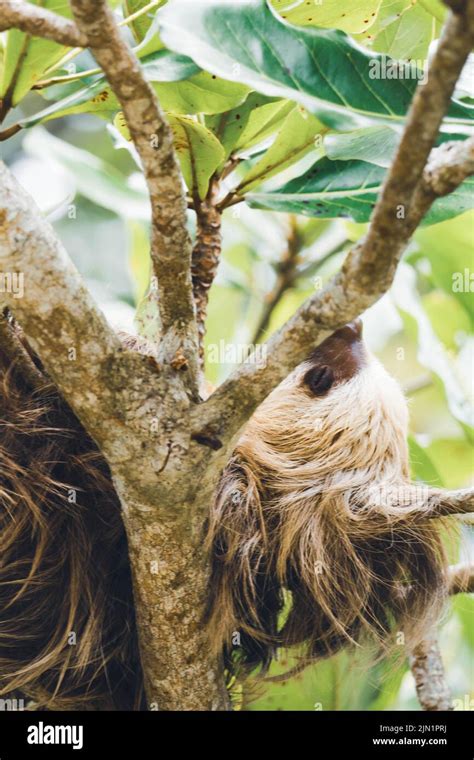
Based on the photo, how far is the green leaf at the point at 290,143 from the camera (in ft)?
7.79

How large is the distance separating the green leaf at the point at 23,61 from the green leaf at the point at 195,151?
333mm

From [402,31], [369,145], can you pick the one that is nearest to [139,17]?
[369,145]

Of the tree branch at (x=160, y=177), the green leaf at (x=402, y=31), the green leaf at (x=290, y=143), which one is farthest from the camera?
the green leaf at (x=402, y=31)

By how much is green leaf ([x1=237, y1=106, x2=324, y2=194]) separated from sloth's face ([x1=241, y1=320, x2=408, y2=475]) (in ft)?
2.70

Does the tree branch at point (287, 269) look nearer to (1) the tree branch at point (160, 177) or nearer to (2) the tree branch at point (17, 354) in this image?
(2) the tree branch at point (17, 354)

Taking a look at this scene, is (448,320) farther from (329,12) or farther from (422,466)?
(329,12)

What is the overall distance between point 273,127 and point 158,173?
3.07 feet

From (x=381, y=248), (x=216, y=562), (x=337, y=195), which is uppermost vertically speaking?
(x=337, y=195)

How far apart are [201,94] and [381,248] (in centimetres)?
88

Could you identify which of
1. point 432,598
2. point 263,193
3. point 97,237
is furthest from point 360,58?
point 97,237

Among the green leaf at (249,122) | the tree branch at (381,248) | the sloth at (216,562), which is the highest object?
the green leaf at (249,122)

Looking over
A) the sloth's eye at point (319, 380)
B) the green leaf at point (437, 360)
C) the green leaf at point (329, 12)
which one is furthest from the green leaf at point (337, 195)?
the green leaf at point (437, 360)

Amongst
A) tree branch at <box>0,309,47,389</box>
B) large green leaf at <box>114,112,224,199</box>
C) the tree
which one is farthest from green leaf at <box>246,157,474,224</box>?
tree branch at <box>0,309,47,389</box>

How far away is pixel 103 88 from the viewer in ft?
6.76
